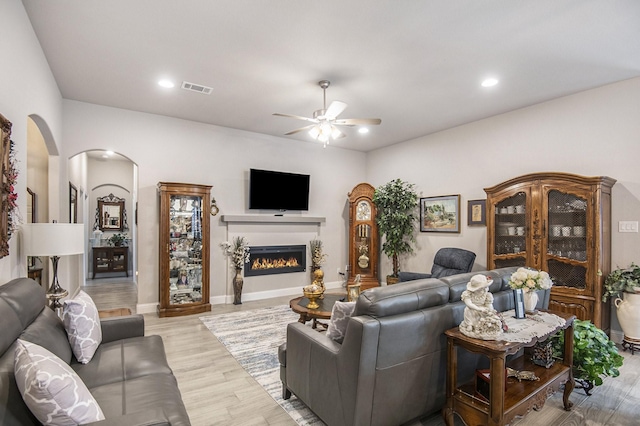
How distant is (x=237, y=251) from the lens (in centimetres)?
553

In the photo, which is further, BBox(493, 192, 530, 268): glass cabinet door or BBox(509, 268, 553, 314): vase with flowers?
BBox(493, 192, 530, 268): glass cabinet door

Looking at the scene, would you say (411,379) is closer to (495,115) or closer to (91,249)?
(495,115)

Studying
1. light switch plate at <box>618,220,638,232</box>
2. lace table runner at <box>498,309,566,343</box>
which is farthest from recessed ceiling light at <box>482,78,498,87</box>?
Answer: lace table runner at <box>498,309,566,343</box>

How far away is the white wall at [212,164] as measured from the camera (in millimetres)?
4695

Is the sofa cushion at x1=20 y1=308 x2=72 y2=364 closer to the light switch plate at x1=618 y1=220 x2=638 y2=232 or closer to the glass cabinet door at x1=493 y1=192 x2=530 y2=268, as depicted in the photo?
the glass cabinet door at x1=493 y1=192 x2=530 y2=268

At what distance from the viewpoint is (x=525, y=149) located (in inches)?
180

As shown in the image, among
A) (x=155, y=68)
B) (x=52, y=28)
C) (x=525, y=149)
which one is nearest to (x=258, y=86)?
(x=155, y=68)

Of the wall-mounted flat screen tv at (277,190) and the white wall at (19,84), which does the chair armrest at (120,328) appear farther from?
the wall-mounted flat screen tv at (277,190)

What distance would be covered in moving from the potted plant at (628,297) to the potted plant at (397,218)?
295 cm

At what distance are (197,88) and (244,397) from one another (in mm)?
3398

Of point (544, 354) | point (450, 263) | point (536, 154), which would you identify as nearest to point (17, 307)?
point (544, 354)

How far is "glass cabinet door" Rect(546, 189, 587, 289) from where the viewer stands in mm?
3730

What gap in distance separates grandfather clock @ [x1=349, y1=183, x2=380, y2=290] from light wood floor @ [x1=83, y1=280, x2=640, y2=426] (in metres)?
3.45

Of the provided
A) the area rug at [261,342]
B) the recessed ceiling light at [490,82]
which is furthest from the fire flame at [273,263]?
the recessed ceiling light at [490,82]
